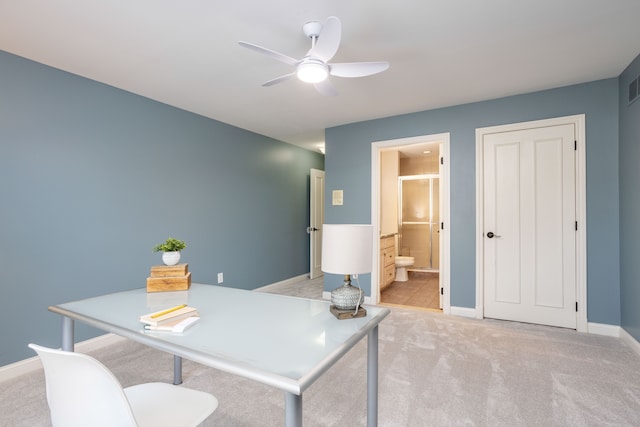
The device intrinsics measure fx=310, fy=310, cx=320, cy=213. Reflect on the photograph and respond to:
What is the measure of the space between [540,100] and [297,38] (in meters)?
2.58

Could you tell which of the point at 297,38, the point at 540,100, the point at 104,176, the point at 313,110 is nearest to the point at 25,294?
the point at 104,176

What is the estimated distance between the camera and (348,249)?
1.38 meters

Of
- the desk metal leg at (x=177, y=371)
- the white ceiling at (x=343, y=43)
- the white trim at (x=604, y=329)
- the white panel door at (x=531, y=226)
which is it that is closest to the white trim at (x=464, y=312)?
the white panel door at (x=531, y=226)

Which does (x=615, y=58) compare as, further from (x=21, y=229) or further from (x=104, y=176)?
(x=21, y=229)

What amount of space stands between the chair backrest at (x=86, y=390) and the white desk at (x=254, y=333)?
207mm

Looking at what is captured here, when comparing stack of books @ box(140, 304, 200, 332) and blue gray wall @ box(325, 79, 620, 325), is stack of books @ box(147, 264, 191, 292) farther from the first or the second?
blue gray wall @ box(325, 79, 620, 325)

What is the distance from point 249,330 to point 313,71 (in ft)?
5.05

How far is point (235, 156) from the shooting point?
4.23 m

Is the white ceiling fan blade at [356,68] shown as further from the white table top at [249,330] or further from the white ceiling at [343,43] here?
the white table top at [249,330]

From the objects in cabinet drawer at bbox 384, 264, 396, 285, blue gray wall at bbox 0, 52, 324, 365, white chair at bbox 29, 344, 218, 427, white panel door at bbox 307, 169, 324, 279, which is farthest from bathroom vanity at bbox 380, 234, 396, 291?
white chair at bbox 29, 344, 218, 427

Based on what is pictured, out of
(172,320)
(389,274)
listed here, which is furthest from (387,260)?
(172,320)

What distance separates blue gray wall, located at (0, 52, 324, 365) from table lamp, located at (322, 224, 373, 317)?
244cm

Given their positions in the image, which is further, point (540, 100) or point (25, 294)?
point (540, 100)

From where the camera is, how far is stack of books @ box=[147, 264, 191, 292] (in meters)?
1.87
